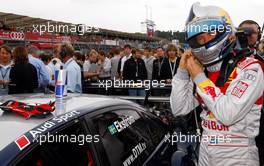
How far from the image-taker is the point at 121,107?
2781 mm

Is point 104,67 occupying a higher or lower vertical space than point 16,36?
lower

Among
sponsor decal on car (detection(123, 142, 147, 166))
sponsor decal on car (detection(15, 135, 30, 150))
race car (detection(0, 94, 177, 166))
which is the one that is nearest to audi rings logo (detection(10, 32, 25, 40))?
race car (detection(0, 94, 177, 166))

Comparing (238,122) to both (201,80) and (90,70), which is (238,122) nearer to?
(201,80)

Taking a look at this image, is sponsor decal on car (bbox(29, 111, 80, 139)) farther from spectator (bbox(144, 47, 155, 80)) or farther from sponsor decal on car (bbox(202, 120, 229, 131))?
spectator (bbox(144, 47, 155, 80))

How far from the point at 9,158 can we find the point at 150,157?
4.36 ft

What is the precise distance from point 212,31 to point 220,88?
1.11 feet

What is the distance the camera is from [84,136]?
2.15 meters

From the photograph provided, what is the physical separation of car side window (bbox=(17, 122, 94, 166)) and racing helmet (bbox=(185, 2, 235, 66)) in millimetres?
850

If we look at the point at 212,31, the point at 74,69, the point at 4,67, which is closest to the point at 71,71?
the point at 74,69

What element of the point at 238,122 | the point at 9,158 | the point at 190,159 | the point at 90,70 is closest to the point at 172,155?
the point at 190,159

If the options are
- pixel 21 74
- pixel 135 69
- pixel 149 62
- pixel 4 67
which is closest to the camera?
pixel 21 74

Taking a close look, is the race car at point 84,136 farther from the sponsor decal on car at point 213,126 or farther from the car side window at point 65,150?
the sponsor decal on car at point 213,126

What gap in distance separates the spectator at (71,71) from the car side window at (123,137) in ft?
8.24

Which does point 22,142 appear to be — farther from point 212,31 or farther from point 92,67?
point 92,67
